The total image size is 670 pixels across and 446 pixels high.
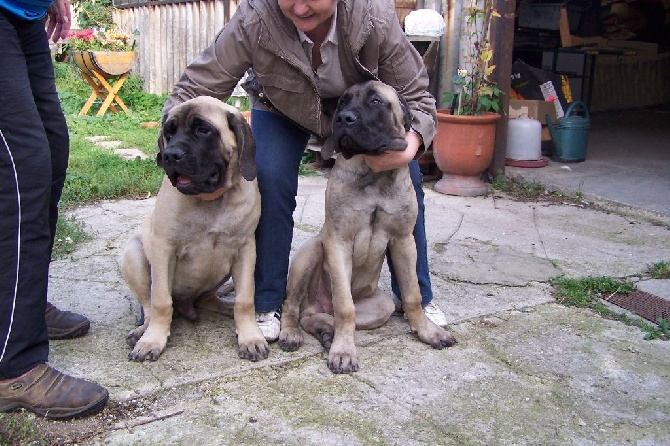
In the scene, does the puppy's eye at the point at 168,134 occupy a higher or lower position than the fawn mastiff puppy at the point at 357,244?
higher

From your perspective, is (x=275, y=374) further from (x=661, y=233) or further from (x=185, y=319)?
(x=661, y=233)

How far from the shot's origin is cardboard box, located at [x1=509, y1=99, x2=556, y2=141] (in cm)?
732

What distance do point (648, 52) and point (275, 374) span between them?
10410 mm

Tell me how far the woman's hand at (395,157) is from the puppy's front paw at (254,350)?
906 millimetres

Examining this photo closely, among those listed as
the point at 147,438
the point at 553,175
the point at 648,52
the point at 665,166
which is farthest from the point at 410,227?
the point at 648,52

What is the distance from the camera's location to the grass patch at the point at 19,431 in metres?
2.37

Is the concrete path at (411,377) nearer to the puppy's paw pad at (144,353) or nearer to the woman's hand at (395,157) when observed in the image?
the puppy's paw pad at (144,353)

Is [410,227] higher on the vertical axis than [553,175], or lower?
higher

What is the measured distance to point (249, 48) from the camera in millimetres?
3115

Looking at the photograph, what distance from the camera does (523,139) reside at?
687cm

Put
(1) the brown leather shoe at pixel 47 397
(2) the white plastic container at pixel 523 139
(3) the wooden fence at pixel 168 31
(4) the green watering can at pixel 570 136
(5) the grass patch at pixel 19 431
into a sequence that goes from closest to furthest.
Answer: (5) the grass patch at pixel 19 431 → (1) the brown leather shoe at pixel 47 397 → (2) the white plastic container at pixel 523 139 → (4) the green watering can at pixel 570 136 → (3) the wooden fence at pixel 168 31

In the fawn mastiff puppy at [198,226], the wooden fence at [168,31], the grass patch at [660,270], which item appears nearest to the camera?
the fawn mastiff puppy at [198,226]

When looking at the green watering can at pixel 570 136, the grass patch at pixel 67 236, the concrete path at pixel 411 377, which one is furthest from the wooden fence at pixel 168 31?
the concrete path at pixel 411 377

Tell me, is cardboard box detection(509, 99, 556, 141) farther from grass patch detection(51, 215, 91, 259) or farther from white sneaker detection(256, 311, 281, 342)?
white sneaker detection(256, 311, 281, 342)
